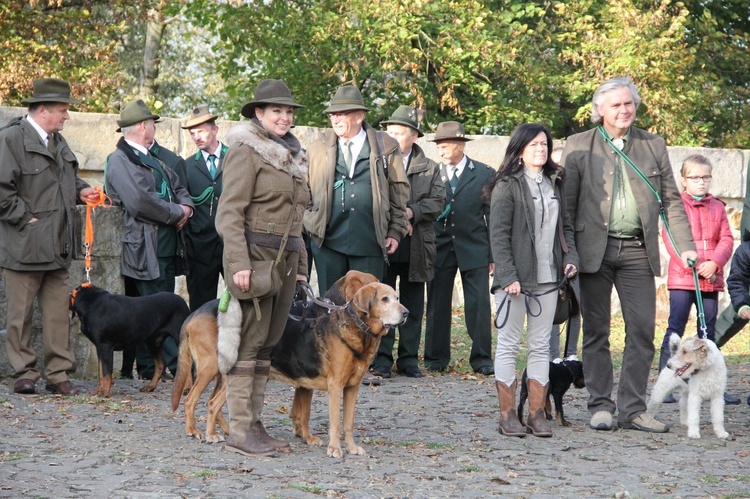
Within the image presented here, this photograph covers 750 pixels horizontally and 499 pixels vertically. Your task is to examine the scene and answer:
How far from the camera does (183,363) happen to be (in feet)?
22.2

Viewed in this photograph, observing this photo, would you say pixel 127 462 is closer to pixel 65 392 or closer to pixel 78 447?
pixel 78 447

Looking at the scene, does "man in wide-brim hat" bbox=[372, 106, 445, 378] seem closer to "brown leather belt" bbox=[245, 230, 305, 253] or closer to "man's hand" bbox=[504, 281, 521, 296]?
"man's hand" bbox=[504, 281, 521, 296]

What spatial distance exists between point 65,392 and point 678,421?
4.77 meters

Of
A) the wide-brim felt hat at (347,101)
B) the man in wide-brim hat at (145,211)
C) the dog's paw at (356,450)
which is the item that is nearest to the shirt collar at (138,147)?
the man in wide-brim hat at (145,211)

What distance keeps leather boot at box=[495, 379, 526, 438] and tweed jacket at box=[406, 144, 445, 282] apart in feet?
8.78

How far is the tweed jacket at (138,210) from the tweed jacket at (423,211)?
2.17 meters

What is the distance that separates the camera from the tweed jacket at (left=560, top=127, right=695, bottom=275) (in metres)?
7.06

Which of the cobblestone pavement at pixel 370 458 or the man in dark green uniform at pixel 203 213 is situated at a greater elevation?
the man in dark green uniform at pixel 203 213

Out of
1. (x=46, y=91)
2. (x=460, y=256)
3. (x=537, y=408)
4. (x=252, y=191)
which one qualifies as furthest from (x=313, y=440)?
(x=460, y=256)

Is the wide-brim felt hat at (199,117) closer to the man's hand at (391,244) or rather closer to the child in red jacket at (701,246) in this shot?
the man's hand at (391,244)

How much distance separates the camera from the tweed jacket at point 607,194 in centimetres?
706

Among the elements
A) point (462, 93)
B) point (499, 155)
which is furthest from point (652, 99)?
point (499, 155)

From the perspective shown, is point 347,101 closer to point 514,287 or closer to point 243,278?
point 514,287

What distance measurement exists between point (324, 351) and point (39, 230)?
2969 mm
